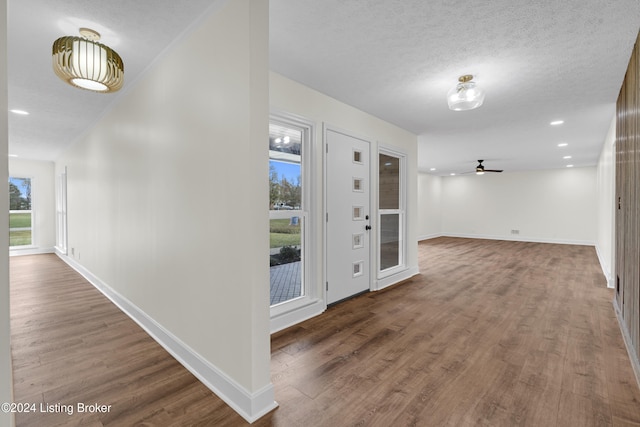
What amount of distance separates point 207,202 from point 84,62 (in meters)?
1.24

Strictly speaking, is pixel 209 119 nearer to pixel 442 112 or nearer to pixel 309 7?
pixel 309 7

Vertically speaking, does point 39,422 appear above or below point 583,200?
below

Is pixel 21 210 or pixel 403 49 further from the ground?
pixel 403 49

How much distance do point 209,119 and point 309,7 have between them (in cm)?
97

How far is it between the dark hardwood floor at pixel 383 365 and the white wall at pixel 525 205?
6.37m

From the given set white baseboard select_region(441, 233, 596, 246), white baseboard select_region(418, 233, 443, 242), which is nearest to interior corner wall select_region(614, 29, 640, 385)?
white baseboard select_region(418, 233, 443, 242)

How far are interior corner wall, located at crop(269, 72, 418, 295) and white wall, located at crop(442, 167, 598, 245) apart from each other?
7156 mm

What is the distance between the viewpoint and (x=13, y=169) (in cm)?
721

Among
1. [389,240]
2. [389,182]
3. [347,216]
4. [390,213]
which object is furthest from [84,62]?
[389,240]

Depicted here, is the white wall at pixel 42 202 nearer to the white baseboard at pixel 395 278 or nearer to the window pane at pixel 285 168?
the window pane at pixel 285 168

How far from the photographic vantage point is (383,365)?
7.17 ft

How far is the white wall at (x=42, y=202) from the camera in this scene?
294 inches

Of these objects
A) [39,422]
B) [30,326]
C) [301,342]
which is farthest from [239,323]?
[30,326]

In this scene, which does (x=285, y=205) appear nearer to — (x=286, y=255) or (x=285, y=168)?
(x=285, y=168)
